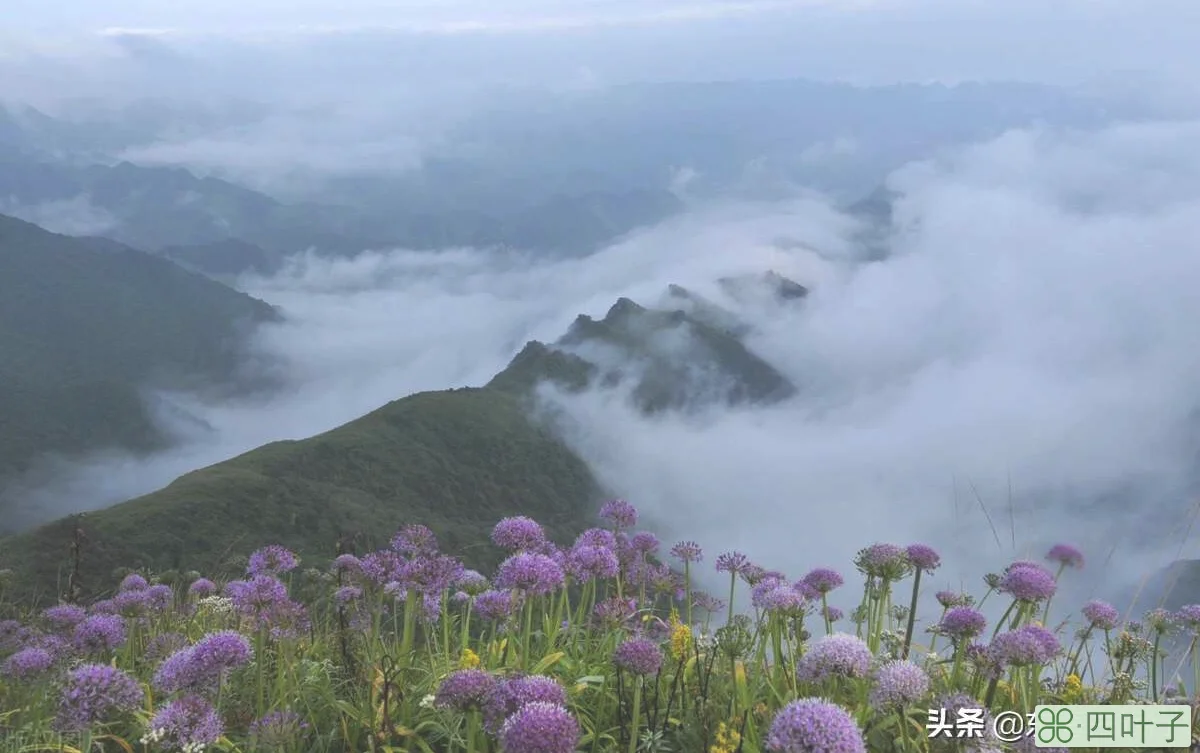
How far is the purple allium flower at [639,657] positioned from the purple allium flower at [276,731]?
6.53 feet

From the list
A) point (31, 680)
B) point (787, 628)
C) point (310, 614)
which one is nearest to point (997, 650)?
point (787, 628)

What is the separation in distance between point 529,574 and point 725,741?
6.50 feet

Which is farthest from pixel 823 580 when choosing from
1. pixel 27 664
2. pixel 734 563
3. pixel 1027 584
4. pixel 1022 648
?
pixel 27 664

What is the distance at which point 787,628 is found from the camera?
261 inches

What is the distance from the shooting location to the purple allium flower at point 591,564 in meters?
6.87

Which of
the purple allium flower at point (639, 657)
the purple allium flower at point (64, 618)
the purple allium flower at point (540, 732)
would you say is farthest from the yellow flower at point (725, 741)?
the purple allium flower at point (64, 618)

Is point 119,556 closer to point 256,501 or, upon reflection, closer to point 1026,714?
point 256,501

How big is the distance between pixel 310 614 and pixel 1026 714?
6.12 meters

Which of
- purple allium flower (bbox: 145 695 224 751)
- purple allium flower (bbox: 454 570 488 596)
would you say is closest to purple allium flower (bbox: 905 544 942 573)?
purple allium flower (bbox: 454 570 488 596)

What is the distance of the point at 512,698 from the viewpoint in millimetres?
4410

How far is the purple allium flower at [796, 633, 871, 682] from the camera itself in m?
4.91

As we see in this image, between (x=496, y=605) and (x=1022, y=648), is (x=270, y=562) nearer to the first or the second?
(x=496, y=605)

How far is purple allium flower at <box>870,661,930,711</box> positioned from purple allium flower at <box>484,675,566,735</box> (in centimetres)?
188

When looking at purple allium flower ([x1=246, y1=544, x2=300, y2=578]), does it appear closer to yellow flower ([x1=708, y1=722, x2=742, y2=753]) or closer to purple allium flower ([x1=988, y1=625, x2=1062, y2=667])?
yellow flower ([x1=708, y1=722, x2=742, y2=753])
